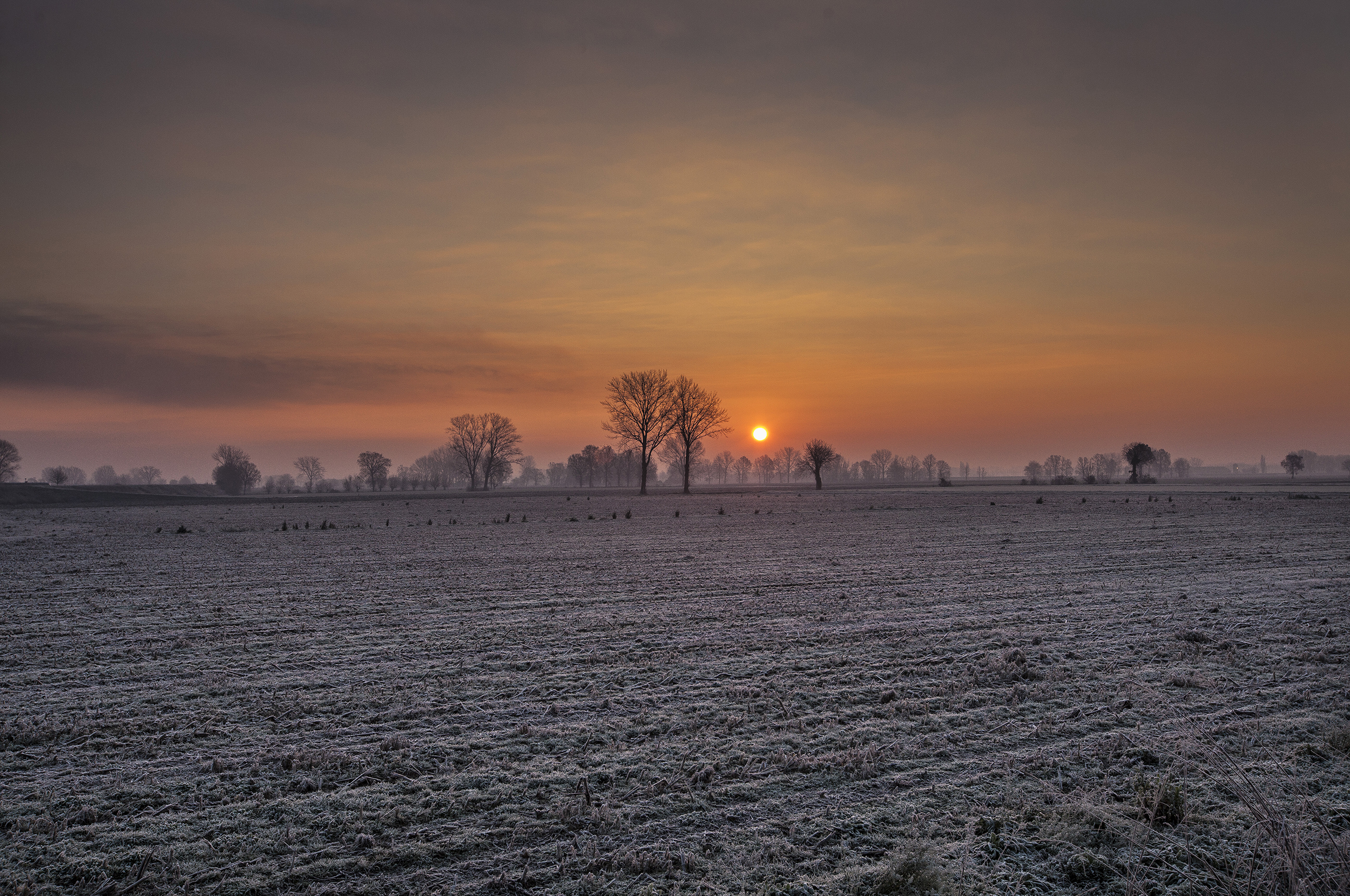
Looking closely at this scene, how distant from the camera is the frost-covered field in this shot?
12.9 feet

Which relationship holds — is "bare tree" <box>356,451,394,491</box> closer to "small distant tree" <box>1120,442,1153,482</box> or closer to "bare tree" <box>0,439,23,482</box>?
"bare tree" <box>0,439,23,482</box>

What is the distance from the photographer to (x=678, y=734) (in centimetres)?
576

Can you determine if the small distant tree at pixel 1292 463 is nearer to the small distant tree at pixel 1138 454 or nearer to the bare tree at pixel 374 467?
the small distant tree at pixel 1138 454

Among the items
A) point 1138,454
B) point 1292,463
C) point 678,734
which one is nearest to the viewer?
point 678,734

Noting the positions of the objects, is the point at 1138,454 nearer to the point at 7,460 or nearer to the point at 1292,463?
the point at 1292,463

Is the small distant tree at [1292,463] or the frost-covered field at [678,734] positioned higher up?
the small distant tree at [1292,463]

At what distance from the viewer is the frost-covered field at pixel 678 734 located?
3.93 m

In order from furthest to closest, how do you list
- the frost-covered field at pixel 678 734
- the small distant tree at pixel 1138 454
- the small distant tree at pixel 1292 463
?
1. the small distant tree at pixel 1292 463
2. the small distant tree at pixel 1138 454
3. the frost-covered field at pixel 678 734

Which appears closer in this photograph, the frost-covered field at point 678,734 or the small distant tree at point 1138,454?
the frost-covered field at point 678,734

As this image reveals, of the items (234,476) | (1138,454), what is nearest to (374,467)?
(234,476)

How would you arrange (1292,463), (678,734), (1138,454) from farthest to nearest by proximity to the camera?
1. (1292,463)
2. (1138,454)
3. (678,734)

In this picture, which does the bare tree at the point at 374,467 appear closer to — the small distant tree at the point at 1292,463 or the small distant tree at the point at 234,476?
the small distant tree at the point at 234,476

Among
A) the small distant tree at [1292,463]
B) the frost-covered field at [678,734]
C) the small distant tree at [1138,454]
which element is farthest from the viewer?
the small distant tree at [1292,463]

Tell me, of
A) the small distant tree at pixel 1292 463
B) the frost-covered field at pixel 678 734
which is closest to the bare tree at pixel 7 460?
the frost-covered field at pixel 678 734
